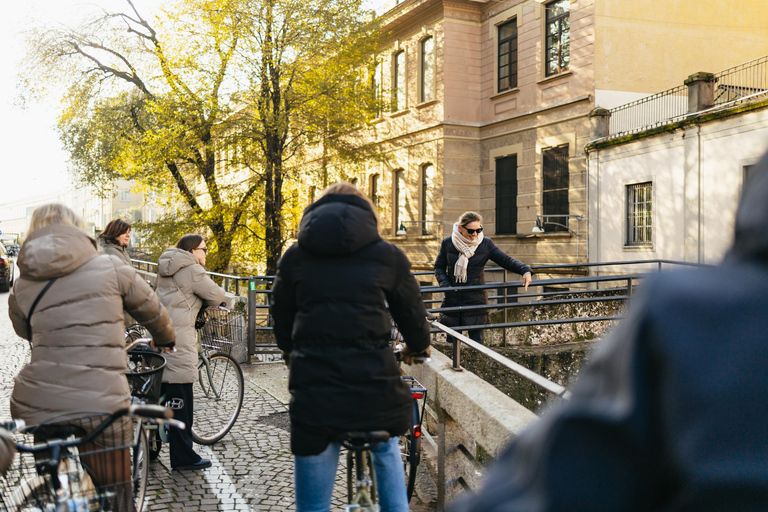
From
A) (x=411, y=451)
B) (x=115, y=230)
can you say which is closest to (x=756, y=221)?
(x=411, y=451)

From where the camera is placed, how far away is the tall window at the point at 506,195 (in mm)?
25047

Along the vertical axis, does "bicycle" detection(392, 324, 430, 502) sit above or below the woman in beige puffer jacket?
below

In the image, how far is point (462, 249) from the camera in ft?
28.1

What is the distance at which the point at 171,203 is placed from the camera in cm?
2423

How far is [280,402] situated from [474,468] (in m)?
4.33

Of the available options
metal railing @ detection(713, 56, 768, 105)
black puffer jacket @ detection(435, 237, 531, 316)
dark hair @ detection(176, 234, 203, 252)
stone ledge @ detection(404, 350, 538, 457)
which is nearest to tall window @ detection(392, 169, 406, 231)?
metal railing @ detection(713, 56, 768, 105)

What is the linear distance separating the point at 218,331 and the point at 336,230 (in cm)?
491

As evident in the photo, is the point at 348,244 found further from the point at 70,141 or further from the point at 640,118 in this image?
the point at 70,141

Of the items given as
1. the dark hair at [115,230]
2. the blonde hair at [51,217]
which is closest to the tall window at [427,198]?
the dark hair at [115,230]

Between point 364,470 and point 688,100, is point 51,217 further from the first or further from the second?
point 688,100

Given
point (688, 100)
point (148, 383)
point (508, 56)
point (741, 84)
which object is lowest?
point (148, 383)

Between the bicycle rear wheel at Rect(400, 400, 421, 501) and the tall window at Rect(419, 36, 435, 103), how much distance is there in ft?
75.2

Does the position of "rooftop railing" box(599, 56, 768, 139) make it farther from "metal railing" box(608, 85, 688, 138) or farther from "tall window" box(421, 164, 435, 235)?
"tall window" box(421, 164, 435, 235)

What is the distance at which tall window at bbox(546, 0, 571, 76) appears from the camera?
22844 mm
